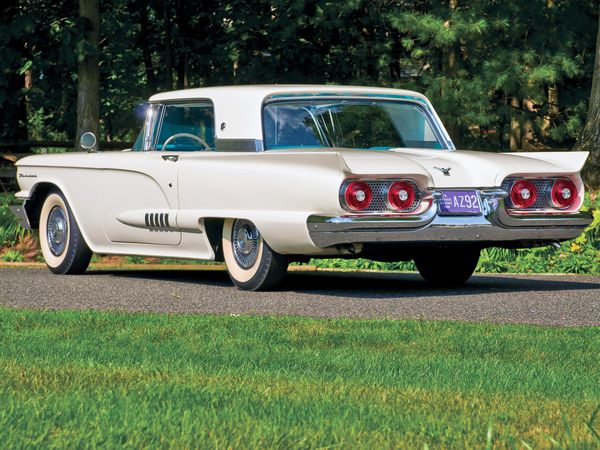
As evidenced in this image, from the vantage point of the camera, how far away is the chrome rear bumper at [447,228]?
8.95 metres

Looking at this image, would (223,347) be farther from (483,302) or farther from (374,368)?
(483,302)

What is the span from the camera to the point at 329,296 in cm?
975

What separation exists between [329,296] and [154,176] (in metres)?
1.77

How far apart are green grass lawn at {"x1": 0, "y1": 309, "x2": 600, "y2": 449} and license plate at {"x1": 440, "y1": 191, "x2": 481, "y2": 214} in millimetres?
1630

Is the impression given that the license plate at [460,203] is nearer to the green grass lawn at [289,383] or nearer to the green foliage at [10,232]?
the green grass lawn at [289,383]

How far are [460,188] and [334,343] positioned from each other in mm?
2578

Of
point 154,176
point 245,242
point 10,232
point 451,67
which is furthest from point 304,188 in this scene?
point 451,67

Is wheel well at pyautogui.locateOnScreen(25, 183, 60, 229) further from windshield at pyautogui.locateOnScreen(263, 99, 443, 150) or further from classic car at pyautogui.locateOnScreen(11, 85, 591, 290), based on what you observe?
windshield at pyautogui.locateOnScreen(263, 99, 443, 150)

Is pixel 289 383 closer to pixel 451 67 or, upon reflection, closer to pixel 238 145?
pixel 238 145

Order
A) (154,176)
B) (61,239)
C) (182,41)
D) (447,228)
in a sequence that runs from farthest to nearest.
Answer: (182,41), (61,239), (154,176), (447,228)

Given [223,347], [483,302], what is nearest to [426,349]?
[223,347]

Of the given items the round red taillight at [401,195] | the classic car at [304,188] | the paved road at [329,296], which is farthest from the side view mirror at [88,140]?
the round red taillight at [401,195]

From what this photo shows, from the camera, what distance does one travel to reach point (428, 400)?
506 centimetres

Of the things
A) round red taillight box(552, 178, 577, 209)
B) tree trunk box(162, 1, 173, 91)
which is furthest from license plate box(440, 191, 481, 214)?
tree trunk box(162, 1, 173, 91)
